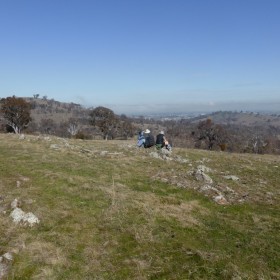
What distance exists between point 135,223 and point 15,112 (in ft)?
221

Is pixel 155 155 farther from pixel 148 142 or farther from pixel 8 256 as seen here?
pixel 8 256

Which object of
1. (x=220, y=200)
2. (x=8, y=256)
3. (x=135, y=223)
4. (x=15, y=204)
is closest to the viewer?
(x=8, y=256)

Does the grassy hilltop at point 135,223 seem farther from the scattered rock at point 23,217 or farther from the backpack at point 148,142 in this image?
the backpack at point 148,142

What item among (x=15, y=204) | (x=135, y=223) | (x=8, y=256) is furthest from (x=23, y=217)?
(x=135, y=223)

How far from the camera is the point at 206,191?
1603 centimetres

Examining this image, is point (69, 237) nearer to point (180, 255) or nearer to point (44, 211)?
point (44, 211)

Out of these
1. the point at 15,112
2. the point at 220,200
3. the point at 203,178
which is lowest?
the point at 220,200

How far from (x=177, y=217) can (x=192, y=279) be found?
4029 millimetres

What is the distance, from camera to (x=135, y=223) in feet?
38.7

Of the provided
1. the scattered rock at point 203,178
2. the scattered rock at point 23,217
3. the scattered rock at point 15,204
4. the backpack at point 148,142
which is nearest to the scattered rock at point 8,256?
the scattered rock at point 23,217

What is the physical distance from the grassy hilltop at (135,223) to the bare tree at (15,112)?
55.7 m

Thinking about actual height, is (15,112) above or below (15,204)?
above

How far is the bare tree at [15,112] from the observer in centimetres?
7194

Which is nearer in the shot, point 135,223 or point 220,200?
point 135,223
